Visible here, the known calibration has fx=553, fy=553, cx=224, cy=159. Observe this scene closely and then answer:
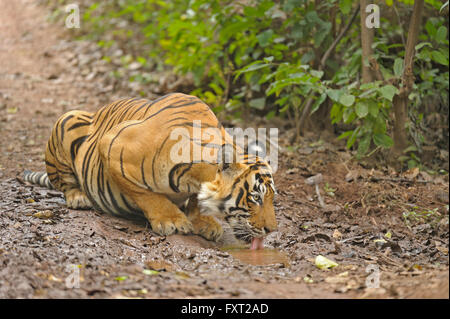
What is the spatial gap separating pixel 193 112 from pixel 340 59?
433cm

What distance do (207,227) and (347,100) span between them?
81.0 inches

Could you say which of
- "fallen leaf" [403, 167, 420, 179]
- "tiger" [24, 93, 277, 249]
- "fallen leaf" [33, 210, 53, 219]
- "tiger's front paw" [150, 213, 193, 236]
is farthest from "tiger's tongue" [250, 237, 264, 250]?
"fallen leaf" [403, 167, 420, 179]

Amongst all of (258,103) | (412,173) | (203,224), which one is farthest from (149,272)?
(258,103)

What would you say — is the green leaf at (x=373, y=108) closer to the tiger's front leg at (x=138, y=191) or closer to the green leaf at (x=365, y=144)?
the green leaf at (x=365, y=144)

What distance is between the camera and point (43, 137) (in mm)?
8297

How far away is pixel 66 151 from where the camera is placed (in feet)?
18.0

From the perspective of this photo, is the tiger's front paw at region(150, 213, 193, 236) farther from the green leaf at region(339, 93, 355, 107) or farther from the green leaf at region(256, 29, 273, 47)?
the green leaf at region(256, 29, 273, 47)

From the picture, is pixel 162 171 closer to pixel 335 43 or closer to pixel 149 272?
pixel 149 272

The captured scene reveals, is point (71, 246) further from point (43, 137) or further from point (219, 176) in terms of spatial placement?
point (43, 137)

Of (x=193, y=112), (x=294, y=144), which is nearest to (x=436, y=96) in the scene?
(x=294, y=144)

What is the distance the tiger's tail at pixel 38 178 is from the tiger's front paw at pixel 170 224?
1930 mm

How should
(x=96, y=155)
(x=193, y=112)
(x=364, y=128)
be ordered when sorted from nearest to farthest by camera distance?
(x=193, y=112) → (x=96, y=155) → (x=364, y=128)

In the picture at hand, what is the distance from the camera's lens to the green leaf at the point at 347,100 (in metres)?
5.66

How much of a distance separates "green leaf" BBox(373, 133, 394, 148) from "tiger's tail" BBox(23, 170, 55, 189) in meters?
3.63
